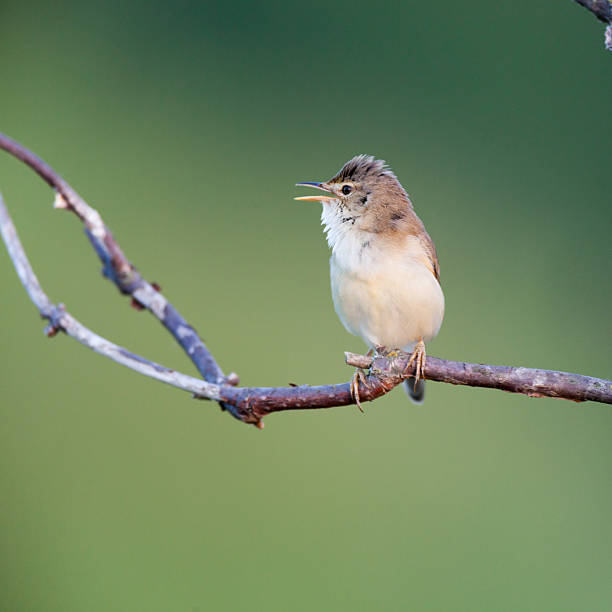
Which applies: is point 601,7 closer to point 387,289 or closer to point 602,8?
point 602,8

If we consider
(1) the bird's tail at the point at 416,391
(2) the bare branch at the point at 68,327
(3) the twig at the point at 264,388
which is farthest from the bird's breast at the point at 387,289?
(2) the bare branch at the point at 68,327

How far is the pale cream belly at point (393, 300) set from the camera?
6.93 ft

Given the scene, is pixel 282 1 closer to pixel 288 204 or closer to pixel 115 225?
pixel 288 204

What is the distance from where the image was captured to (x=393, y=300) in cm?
212

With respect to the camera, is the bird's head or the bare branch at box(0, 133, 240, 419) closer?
the bare branch at box(0, 133, 240, 419)

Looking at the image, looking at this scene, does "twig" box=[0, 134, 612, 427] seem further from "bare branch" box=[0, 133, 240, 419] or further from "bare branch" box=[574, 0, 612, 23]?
"bare branch" box=[574, 0, 612, 23]

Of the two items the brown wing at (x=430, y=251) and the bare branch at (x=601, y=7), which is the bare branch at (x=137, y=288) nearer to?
the brown wing at (x=430, y=251)

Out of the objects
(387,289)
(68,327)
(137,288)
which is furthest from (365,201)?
(68,327)

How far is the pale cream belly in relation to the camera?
6.93ft

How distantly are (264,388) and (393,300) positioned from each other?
0.63m

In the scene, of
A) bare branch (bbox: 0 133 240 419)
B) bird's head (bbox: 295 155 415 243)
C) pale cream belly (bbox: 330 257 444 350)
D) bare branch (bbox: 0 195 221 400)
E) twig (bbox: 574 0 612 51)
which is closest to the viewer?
twig (bbox: 574 0 612 51)

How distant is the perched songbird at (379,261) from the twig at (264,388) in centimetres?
47

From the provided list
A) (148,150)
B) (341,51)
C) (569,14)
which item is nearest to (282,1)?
(341,51)

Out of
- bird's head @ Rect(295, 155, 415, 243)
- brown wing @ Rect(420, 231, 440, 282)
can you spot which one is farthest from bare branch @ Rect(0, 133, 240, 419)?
brown wing @ Rect(420, 231, 440, 282)
